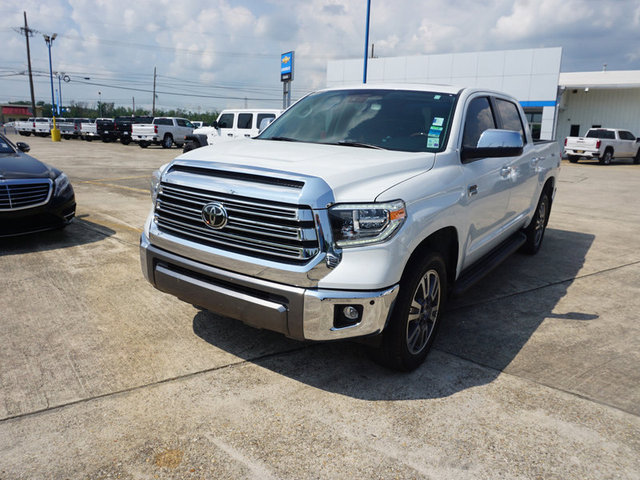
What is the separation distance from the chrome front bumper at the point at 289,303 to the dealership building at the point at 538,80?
2832 cm

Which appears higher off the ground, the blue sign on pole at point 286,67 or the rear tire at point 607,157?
the blue sign on pole at point 286,67

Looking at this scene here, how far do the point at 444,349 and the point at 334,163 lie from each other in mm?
1646

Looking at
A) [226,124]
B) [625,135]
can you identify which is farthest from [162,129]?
[625,135]

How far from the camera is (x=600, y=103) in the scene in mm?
34938

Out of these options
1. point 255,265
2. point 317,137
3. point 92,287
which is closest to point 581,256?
point 317,137

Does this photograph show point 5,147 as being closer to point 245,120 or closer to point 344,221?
point 344,221

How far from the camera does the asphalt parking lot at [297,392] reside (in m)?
2.49

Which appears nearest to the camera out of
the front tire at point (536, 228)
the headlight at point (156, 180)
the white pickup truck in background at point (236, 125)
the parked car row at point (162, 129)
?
the headlight at point (156, 180)

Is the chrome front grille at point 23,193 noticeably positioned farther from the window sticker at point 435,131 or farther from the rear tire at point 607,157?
the rear tire at point 607,157

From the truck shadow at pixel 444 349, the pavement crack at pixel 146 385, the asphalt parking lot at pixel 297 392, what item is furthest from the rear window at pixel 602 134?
the pavement crack at pixel 146 385

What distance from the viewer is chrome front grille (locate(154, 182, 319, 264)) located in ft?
9.12

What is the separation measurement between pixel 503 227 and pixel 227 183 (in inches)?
117

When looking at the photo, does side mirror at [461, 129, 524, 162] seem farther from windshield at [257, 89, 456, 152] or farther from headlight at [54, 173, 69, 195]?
headlight at [54, 173, 69, 195]

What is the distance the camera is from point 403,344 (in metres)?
3.14
